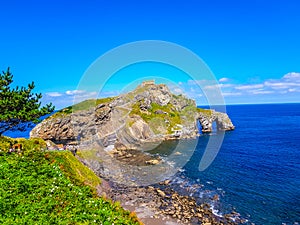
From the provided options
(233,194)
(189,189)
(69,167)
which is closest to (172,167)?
(189,189)

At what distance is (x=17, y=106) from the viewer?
94.9 ft

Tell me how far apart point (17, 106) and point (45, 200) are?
17212 millimetres

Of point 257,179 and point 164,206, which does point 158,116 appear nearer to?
point 257,179

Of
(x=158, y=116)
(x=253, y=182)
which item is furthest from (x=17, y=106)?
(x=158, y=116)

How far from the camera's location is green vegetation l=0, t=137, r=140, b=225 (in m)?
14.4

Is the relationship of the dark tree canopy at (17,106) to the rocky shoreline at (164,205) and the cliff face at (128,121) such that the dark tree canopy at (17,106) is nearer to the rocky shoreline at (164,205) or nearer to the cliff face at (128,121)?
the rocky shoreline at (164,205)

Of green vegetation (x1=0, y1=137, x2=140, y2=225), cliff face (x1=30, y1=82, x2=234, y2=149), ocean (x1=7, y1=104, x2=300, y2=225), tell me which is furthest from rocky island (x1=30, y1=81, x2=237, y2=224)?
green vegetation (x1=0, y1=137, x2=140, y2=225)

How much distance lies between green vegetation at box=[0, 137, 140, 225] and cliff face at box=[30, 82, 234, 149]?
207 ft

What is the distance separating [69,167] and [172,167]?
131 ft

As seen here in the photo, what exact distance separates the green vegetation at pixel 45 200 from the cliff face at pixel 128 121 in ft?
207

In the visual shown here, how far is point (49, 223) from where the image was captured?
13.8 meters

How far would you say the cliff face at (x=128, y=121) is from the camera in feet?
311

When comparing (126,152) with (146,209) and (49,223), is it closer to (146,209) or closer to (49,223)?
(146,209)

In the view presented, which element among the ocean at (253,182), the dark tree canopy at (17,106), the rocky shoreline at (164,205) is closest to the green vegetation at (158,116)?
the ocean at (253,182)
